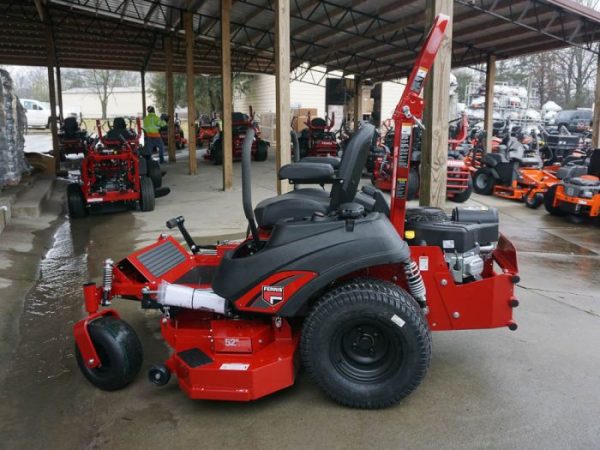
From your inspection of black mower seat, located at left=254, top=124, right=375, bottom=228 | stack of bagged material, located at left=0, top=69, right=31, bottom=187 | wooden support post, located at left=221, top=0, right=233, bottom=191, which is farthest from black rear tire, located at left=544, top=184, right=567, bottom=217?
stack of bagged material, located at left=0, top=69, right=31, bottom=187

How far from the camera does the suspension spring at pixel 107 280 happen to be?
320 centimetres

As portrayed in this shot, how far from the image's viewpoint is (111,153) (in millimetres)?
8516

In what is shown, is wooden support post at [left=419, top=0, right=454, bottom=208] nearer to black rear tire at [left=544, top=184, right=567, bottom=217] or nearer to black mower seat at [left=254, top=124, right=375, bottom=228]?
black mower seat at [left=254, top=124, right=375, bottom=228]

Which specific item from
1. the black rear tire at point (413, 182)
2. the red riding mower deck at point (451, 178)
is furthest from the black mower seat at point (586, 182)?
the black rear tire at point (413, 182)

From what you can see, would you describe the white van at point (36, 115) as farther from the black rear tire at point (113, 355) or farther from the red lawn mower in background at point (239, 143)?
the black rear tire at point (113, 355)

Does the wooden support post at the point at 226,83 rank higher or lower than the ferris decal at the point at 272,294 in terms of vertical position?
higher

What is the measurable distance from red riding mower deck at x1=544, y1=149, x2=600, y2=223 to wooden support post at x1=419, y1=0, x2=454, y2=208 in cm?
387

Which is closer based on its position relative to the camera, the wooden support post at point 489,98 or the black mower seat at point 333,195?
Answer: the black mower seat at point 333,195

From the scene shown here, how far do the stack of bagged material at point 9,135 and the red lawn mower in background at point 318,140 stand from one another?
285 inches

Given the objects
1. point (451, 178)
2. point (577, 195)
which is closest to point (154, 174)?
point (451, 178)

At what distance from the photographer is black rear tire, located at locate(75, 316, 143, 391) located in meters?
2.99

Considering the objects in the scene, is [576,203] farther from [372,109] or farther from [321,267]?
[372,109]

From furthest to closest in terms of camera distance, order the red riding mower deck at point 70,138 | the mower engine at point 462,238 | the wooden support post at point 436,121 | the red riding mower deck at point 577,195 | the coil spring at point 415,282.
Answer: the red riding mower deck at point 70,138
the red riding mower deck at point 577,195
the wooden support post at point 436,121
the mower engine at point 462,238
the coil spring at point 415,282

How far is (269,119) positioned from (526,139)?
50.9ft
